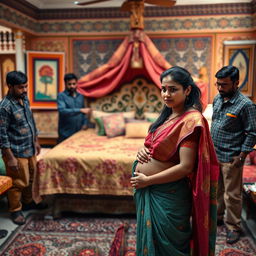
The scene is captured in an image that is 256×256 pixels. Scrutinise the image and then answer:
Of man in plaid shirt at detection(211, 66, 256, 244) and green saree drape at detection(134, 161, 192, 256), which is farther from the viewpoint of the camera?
man in plaid shirt at detection(211, 66, 256, 244)

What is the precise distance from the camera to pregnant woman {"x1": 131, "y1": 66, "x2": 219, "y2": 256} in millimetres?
1649

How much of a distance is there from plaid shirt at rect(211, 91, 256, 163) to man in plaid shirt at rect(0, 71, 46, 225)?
1972 mm

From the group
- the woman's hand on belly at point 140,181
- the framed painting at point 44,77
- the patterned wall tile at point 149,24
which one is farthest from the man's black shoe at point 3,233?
the patterned wall tile at point 149,24

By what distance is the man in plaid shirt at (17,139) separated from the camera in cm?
306

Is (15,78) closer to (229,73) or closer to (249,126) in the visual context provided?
(229,73)

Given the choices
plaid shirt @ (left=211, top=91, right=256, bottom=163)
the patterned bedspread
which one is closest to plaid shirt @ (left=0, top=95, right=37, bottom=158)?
the patterned bedspread

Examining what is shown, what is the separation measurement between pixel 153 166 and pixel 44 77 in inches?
167

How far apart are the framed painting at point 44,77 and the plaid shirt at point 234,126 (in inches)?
134

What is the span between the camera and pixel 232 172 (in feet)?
9.30

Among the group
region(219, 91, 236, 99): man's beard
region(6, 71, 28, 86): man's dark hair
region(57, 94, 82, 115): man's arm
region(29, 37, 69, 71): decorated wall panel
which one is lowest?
region(57, 94, 82, 115): man's arm

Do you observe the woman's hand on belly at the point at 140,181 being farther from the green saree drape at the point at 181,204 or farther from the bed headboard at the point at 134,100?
the bed headboard at the point at 134,100

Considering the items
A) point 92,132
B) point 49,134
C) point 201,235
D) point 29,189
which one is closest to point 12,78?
point 29,189

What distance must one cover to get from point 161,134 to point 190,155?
209mm

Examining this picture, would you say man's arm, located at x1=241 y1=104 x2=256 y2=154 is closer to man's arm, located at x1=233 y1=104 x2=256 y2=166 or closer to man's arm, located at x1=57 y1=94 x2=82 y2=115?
man's arm, located at x1=233 y1=104 x2=256 y2=166
